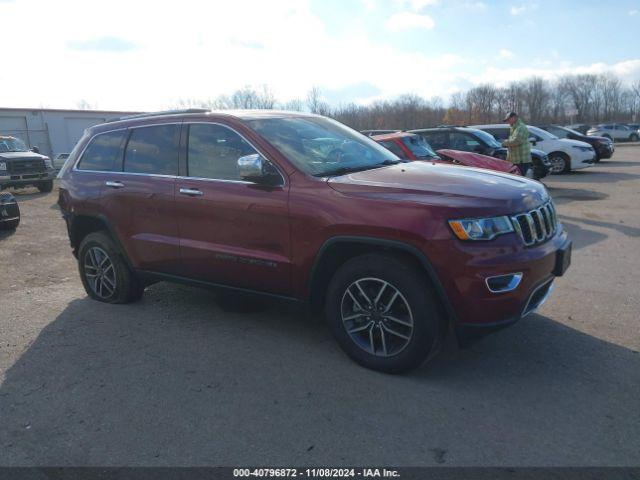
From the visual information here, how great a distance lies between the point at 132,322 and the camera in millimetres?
5008

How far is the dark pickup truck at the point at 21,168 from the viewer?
52.9ft

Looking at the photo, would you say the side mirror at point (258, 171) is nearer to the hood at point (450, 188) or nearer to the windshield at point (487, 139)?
the hood at point (450, 188)

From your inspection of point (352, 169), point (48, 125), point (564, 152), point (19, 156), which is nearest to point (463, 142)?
point (564, 152)

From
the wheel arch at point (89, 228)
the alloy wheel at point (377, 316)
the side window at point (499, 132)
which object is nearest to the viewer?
the alloy wheel at point (377, 316)

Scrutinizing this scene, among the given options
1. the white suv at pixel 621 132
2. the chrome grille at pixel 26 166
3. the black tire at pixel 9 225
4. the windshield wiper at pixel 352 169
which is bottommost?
the white suv at pixel 621 132

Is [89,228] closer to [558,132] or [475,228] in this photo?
[475,228]

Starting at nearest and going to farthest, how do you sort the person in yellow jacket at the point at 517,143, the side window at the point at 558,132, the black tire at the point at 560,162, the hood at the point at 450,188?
the hood at the point at 450,188, the person in yellow jacket at the point at 517,143, the black tire at the point at 560,162, the side window at the point at 558,132

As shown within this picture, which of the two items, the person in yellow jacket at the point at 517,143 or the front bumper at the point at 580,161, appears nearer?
the person in yellow jacket at the point at 517,143

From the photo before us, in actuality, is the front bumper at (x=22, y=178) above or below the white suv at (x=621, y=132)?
above

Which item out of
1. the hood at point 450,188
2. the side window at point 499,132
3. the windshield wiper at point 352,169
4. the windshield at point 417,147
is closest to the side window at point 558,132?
the side window at point 499,132

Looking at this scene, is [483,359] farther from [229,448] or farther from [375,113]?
[375,113]

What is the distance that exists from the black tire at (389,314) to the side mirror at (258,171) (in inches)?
33.7

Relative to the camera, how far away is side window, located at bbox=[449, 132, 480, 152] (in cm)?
1335

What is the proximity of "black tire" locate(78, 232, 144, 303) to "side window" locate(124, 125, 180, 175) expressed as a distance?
84cm
